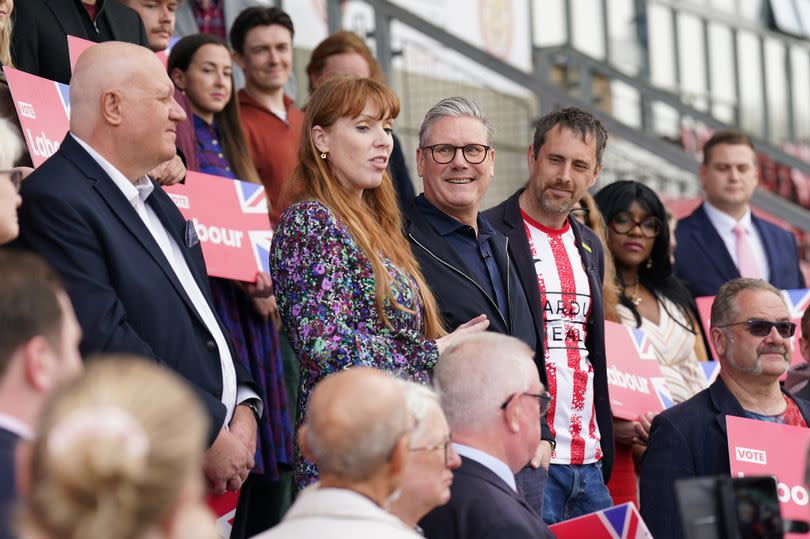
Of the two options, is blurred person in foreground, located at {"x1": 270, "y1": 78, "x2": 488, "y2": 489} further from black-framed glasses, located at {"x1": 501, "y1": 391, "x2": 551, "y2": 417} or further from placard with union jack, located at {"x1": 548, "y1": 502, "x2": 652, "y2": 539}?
placard with union jack, located at {"x1": 548, "y1": 502, "x2": 652, "y2": 539}

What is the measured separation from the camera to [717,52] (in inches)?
822

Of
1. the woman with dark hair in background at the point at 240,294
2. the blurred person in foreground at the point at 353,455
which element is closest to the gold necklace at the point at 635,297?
the woman with dark hair in background at the point at 240,294

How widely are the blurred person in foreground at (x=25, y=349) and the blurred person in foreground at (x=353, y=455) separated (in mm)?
516

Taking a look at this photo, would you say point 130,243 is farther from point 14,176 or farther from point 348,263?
point 348,263

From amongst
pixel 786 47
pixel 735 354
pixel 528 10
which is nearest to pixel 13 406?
pixel 735 354

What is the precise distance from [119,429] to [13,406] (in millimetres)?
683

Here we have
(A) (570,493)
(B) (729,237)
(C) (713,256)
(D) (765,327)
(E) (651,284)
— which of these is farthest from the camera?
(B) (729,237)

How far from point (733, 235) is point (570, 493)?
2.83 m

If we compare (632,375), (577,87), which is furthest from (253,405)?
(577,87)

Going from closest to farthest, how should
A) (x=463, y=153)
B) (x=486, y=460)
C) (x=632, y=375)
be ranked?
(x=486, y=460), (x=463, y=153), (x=632, y=375)

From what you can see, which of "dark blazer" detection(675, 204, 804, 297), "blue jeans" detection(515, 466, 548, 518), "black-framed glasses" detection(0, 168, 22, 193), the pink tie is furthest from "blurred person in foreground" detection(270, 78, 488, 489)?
the pink tie

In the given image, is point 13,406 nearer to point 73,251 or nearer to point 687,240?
point 73,251

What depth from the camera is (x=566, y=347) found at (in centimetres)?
487

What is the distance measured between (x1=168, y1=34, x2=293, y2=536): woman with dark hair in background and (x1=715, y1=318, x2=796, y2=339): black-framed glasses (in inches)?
71.2
